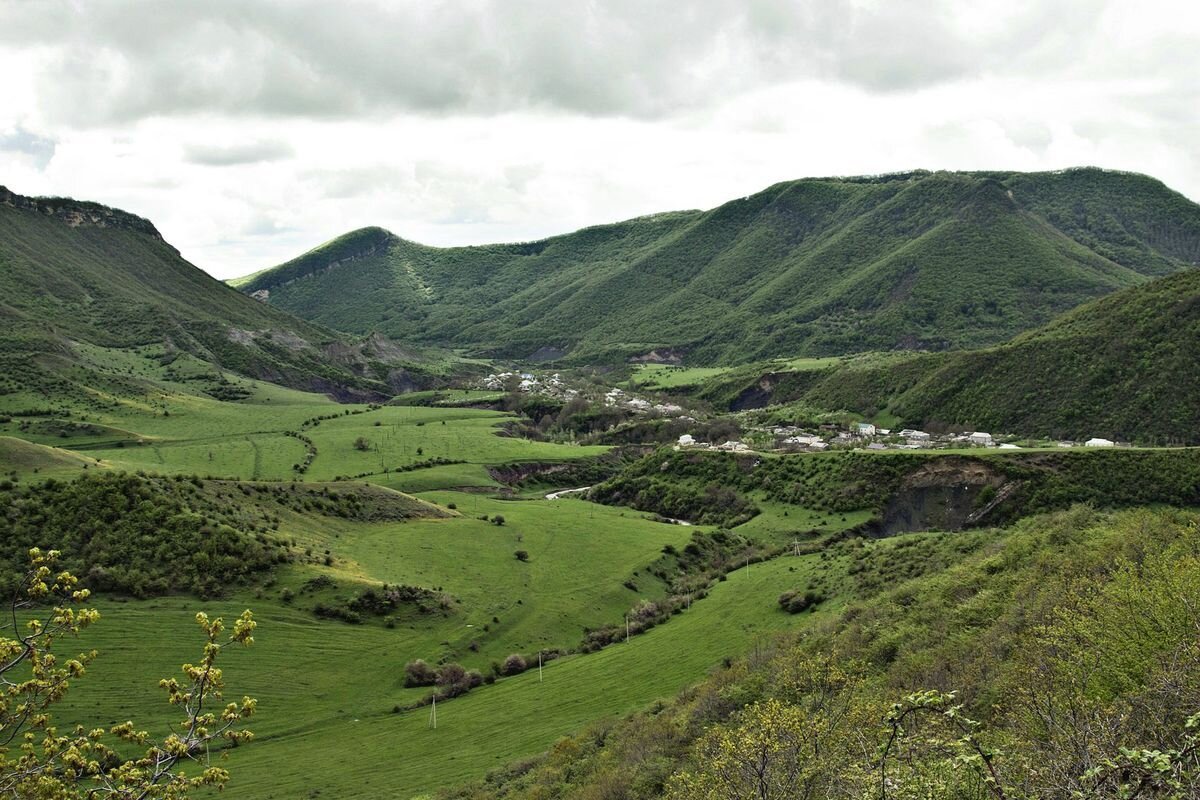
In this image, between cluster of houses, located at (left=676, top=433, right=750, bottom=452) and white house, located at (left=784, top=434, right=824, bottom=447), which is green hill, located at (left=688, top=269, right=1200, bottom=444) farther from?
cluster of houses, located at (left=676, top=433, right=750, bottom=452)

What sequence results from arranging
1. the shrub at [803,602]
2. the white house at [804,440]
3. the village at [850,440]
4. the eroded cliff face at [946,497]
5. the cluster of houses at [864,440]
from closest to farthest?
the shrub at [803,602], the eroded cliff face at [946,497], the village at [850,440], the cluster of houses at [864,440], the white house at [804,440]

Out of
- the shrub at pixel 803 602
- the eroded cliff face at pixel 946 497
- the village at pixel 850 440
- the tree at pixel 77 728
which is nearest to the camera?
the tree at pixel 77 728

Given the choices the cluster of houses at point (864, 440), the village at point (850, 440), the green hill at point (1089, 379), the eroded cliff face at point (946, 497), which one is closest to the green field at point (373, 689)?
the eroded cliff face at point (946, 497)

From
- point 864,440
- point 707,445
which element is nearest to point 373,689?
point 707,445

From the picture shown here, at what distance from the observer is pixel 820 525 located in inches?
3844

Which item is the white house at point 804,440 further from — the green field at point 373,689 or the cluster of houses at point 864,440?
the green field at point 373,689

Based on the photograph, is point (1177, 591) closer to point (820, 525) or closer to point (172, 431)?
point (820, 525)

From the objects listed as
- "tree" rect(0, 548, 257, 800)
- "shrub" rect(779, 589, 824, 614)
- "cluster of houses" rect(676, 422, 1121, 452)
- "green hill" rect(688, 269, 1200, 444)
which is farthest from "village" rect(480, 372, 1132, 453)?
"tree" rect(0, 548, 257, 800)

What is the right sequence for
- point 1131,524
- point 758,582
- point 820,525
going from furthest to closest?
point 820,525, point 758,582, point 1131,524

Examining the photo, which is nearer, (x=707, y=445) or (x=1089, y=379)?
(x=1089, y=379)

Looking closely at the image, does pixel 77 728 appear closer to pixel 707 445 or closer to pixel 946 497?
pixel 946 497

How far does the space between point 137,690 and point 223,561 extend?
16086 mm

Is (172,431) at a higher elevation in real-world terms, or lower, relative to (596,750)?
higher

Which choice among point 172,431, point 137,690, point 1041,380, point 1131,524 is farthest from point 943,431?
point 172,431
